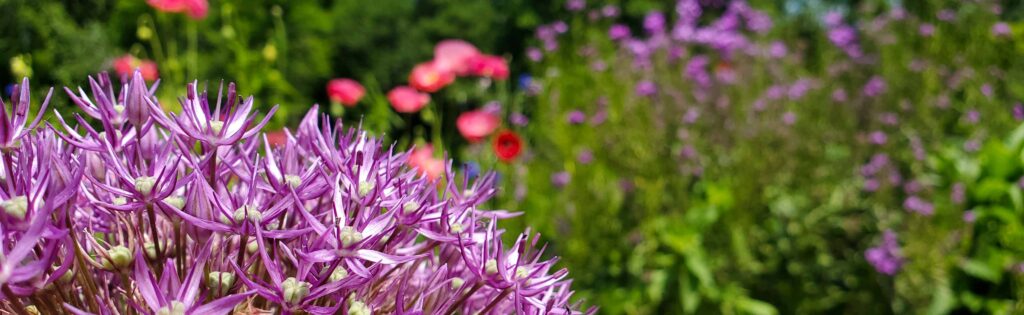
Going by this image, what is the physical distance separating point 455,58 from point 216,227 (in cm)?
311

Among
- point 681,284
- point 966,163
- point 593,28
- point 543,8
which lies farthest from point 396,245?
point 543,8

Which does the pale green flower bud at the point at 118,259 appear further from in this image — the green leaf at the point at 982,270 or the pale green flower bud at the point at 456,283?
the green leaf at the point at 982,270

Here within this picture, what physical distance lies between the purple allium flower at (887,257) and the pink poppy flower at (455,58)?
188 cm

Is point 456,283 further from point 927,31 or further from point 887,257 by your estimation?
point 927,31

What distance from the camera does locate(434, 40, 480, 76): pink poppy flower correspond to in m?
3.66

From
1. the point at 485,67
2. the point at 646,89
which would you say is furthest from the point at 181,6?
the point at 646,89

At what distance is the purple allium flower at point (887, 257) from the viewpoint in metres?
3.08

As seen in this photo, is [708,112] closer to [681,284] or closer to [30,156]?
[681,284]

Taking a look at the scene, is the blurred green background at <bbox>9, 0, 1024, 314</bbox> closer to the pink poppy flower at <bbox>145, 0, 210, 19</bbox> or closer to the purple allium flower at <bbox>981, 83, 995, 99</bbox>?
the purple allium flower at <bbox>981, 83, 995, 99</bbox>

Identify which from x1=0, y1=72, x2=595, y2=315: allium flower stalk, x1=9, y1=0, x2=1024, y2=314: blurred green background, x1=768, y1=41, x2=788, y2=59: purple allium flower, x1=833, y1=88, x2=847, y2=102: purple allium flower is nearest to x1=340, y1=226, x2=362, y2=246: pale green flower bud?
x1=0, y1=72, x2=595, y2=315: allium flower stalk

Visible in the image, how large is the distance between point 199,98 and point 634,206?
2.79 m

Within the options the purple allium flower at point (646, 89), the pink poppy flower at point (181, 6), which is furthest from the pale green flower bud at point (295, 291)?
the purple allium flower at point (646, 89)

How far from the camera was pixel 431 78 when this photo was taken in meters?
3.70

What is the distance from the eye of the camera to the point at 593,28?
6.73 m
